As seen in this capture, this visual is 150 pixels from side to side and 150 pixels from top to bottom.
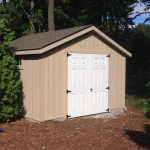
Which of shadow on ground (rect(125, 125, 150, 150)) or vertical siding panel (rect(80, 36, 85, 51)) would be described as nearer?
shadow on ground (rect(125, 125, 150, 150))

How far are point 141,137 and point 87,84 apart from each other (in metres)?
3.20

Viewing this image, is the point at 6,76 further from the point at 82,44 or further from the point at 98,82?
the point at 98,82

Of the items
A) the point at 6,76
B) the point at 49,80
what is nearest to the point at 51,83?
the point at 49,80

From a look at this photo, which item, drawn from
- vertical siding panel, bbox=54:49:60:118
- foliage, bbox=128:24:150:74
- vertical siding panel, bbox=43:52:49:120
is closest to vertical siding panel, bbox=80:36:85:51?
vertical siding panel, bbox=54:49:60:118

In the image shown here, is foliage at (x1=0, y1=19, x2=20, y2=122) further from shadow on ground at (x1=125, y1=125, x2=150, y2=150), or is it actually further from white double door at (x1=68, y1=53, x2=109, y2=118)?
shadow on ground at (x1=125, y1=125, x2=150, y2=150)

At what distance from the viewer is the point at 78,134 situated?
27.0ft

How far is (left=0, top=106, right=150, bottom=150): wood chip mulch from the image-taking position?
712cm

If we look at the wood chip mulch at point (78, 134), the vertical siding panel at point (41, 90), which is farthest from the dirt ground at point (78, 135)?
the vertical siding panel at point (41, 90)

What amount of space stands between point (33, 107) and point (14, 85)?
3.23 ft

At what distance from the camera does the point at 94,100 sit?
11.0 m

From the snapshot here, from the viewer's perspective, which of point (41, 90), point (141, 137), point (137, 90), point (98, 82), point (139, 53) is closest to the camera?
point (141, 137)

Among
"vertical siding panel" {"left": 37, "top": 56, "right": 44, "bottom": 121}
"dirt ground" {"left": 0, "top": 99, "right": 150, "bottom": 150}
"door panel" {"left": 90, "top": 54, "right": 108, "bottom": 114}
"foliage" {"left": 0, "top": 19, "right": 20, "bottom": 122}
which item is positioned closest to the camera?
"dirt ground" {"left": 0, "top": 99, "right": 150, "bottom": 150}

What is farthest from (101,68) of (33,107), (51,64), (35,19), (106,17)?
(106,17)

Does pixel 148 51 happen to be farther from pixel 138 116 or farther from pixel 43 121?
pixel 43 121
